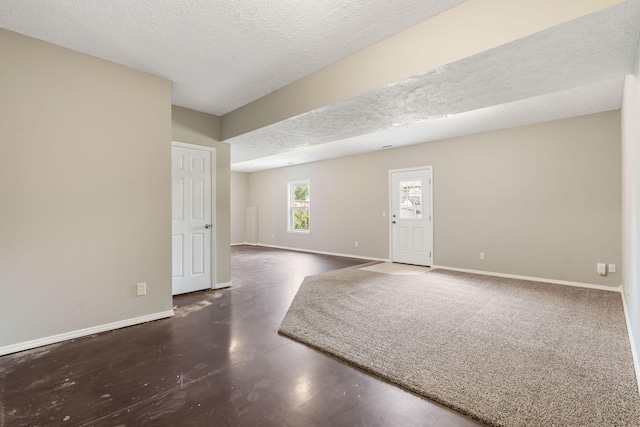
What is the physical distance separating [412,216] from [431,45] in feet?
14.1

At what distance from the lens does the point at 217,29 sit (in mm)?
2350

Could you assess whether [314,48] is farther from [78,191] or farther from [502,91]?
[78,191]

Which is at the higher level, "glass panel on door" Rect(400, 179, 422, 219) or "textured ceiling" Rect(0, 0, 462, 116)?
"textured ceiling" Rect(0, 0, 462, 116)

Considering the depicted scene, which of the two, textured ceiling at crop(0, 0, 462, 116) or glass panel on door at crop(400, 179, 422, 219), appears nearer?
textured ceiling at crop(0, 0, 462, 116)

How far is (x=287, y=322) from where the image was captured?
3018 millimetres

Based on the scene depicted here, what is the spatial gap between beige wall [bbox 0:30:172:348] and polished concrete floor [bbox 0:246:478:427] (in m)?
0.35

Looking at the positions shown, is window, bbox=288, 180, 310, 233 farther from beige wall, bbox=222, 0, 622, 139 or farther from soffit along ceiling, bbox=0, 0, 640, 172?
beige wall, bbox=222, 0, 622, 139

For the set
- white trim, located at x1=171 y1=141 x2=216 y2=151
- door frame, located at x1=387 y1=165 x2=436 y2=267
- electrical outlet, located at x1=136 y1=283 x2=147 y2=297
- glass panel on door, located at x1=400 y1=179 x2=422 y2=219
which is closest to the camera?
electrical outlet, located at x1=136 y1=283 x2=147 y2=297

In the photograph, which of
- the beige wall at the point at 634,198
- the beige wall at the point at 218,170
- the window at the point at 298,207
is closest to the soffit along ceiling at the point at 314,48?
the beige wall at the point at 634,198

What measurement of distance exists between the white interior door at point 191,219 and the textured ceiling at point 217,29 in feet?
4.20

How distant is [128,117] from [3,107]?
33.9 inches

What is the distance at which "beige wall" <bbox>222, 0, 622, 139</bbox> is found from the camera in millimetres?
1864

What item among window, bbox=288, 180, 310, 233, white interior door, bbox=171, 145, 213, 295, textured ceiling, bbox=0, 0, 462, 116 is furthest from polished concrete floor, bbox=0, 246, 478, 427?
window, bbox=288, 180, 310, 233

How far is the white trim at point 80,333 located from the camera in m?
2.38
